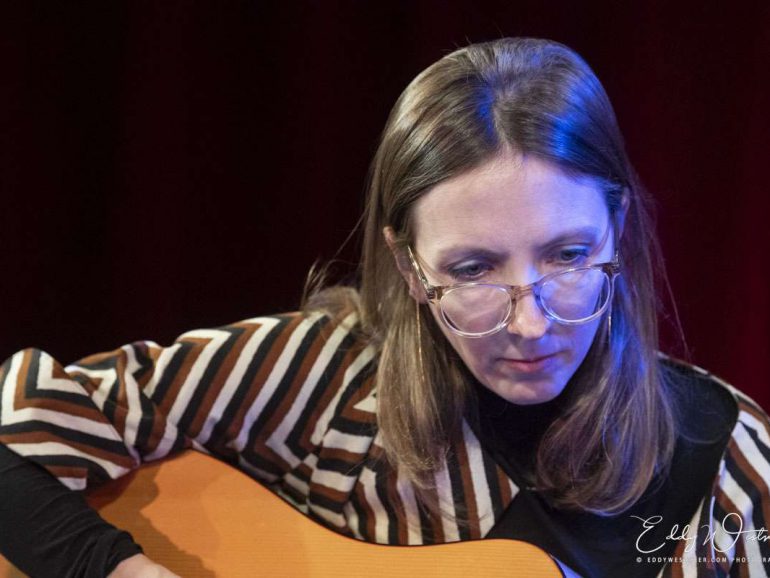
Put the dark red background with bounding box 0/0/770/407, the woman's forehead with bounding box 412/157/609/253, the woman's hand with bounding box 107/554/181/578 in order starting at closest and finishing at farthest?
the woman's forehead with bounding box 412/157/609/253 < the woman's hand with bounding box 107/554/181/578 < the dark red background with bounding box 0/0/770/407

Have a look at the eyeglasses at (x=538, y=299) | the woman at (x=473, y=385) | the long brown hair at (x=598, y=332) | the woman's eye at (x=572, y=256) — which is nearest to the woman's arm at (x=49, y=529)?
the woman at (x=473, y=385)

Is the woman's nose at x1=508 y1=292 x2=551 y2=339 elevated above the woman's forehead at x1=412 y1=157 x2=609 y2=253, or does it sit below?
below

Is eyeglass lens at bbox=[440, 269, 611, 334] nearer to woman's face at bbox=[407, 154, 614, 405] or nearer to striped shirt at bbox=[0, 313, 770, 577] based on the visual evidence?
woman's face at bbox=[407, 154, 614, 405]

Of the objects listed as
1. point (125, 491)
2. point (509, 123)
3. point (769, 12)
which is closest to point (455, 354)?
point (509, 123)

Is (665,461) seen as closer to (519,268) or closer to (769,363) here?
(519,268)

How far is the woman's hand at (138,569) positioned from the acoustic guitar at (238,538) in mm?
60

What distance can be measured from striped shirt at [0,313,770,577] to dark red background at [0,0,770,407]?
0.47m

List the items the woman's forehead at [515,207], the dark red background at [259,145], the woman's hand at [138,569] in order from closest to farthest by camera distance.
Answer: the woman's forehead at [515,207] → the woman's hand at [138,569] → the dark red background at [259,145]

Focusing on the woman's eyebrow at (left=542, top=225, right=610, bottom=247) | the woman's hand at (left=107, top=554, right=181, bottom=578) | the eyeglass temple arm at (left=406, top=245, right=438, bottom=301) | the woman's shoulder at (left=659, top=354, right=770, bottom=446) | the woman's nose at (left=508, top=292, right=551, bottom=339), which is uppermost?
the woman's eyebrow at (left=542, top=225, right=610, bottom=247)

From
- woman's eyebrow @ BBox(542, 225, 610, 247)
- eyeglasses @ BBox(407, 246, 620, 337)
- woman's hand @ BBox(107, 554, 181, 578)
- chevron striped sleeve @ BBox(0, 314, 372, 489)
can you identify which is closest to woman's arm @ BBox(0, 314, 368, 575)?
chevron striped sleeve @ BBox(0, 314, 372, 489)

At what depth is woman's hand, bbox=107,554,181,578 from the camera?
40.9 inches

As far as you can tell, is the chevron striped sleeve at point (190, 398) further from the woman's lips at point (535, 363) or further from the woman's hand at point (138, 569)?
the woman's lips at point (535, 363)

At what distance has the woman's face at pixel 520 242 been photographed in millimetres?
938

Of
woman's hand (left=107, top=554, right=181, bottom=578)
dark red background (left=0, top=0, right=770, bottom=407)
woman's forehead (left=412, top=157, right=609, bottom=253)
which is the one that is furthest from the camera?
dark red background (left=0, top=0, right=770, bottom=407)
